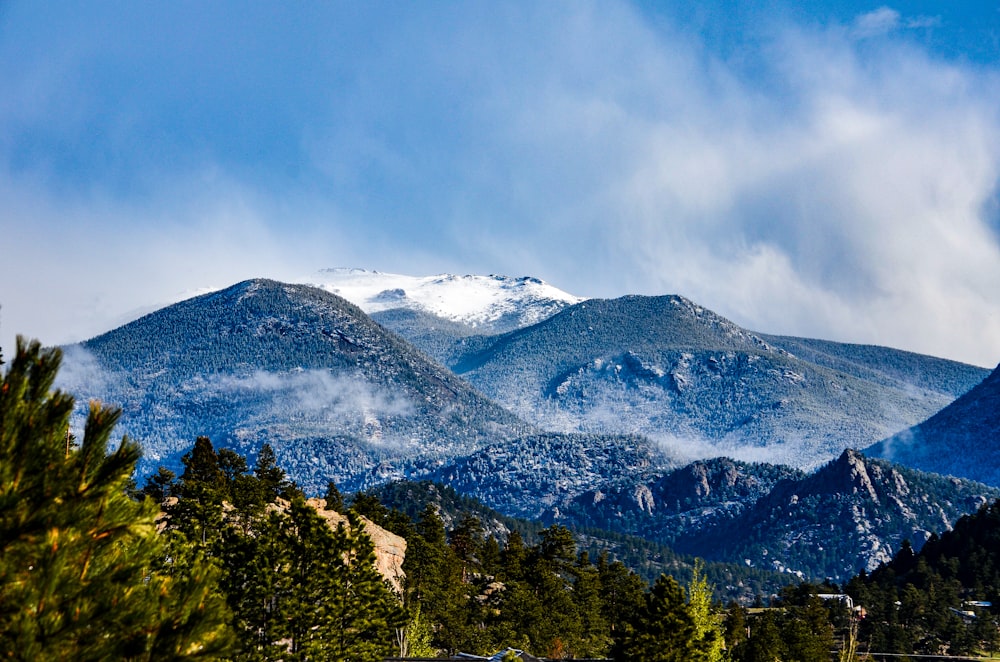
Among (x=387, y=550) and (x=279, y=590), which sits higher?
(x=387, y=550)

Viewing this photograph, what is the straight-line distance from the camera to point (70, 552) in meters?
14.6

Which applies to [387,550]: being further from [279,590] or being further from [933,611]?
[933,611]

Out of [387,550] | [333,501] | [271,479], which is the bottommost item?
[387,550]

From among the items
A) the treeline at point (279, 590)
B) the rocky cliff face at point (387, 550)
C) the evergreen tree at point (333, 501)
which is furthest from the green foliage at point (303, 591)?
the evergreen tree at point (333, 501)

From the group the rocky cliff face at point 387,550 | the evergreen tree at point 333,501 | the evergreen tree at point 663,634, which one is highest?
the evergreen tree at point 333,501

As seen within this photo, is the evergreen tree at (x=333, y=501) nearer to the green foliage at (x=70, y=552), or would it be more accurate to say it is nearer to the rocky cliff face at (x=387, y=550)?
the rocky cliff face at (x=387, y=550)

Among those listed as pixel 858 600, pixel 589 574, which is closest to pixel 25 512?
pixel 589 574

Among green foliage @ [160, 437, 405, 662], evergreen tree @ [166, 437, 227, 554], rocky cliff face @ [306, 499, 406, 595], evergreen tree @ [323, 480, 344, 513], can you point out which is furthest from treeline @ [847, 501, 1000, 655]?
green foliage @ [160, 437, 405, 662]

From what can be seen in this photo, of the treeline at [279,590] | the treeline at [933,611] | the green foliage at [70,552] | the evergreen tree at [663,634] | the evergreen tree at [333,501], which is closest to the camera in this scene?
the green foliage at [70,552]

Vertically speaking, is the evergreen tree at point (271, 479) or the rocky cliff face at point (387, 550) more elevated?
the evergreen tree at point (271, 479)

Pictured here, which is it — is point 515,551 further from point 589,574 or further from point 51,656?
point 51,656

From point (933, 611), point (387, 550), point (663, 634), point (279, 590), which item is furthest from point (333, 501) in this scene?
point (663, 634)

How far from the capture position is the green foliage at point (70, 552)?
560 inches

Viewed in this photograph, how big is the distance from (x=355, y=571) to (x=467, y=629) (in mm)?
43986
